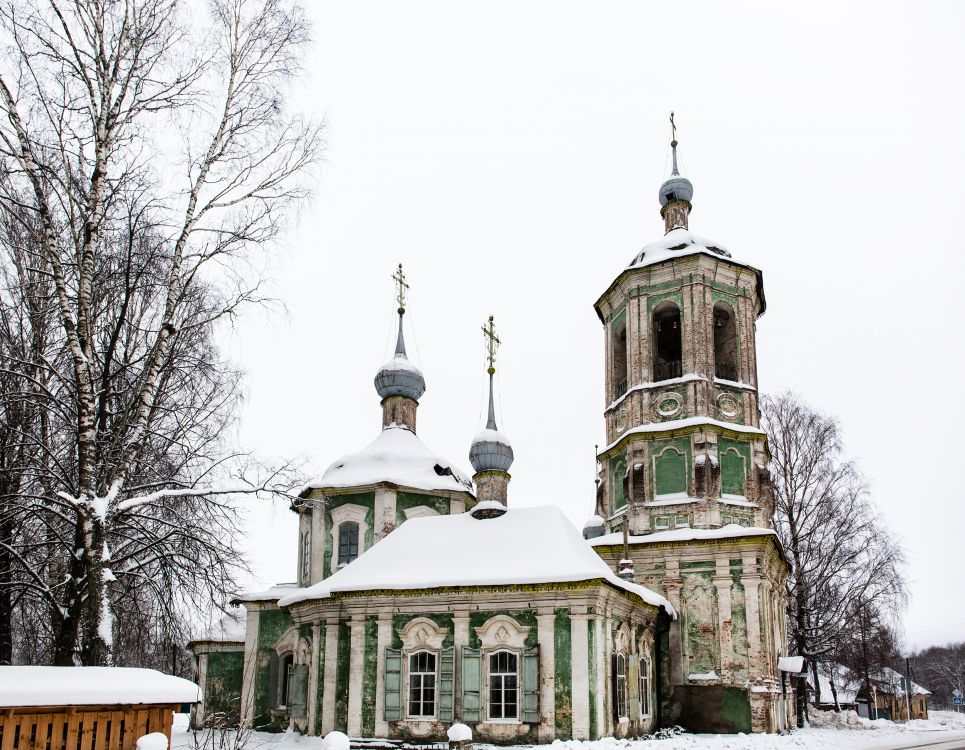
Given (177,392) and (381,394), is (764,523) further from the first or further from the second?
(177,392)

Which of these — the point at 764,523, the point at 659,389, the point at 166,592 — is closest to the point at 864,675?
the point at 764,523

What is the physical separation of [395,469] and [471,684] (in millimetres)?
7461

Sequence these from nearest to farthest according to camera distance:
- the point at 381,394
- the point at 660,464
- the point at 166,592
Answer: the point at 166,592 → the point at 660,464 → the point at 381,394

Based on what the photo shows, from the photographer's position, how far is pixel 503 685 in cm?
1686

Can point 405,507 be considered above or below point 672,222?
below

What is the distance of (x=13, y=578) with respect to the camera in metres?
12.2

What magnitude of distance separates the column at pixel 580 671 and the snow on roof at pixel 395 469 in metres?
7.49

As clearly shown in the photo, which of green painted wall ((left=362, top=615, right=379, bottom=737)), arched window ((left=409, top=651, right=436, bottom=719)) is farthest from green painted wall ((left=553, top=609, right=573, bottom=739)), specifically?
green painted wall ((left=362, top=615, right=379, bottom=737))

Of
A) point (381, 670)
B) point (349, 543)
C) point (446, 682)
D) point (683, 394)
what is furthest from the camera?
point (349, 543)

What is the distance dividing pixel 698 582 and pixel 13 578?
45.2 feet

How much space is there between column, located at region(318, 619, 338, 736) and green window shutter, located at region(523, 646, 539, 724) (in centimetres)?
405

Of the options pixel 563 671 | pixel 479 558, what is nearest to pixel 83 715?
pixel 563 671

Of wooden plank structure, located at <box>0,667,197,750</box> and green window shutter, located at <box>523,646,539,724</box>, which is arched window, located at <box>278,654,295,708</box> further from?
wooden plank structure, located at <box>0,667,197,750</box>

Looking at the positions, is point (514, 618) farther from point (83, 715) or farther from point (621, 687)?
point (83, 715)
